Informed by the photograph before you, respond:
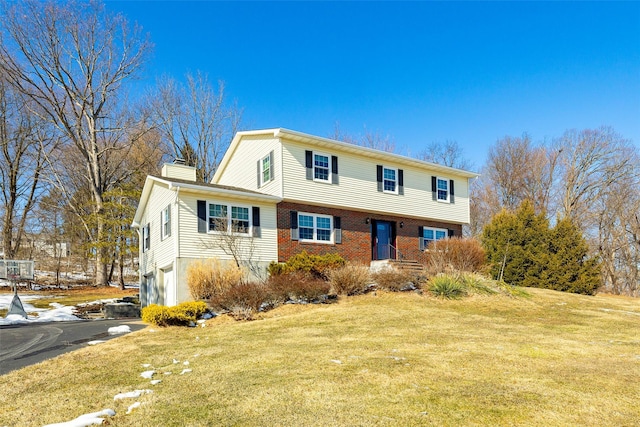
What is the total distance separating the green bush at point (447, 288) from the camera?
1518 centimetres

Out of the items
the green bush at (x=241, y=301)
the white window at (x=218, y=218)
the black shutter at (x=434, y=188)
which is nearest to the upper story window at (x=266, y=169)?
the white window at (x=218, y=218)

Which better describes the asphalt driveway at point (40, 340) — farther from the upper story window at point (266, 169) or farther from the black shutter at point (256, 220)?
the upper story window at point (266, 169)

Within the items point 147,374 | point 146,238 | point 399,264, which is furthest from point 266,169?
point 147,374

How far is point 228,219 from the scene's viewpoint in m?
17.3

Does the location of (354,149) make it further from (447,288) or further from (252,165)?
(447,288)

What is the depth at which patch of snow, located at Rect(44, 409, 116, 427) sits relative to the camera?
187 inches

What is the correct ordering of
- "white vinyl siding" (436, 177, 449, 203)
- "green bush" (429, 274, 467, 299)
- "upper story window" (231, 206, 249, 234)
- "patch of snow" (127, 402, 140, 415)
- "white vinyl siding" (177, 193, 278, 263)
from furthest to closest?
"white vinyl siding" (436, 177, 449, 203), "upper story window" (231, 206, 249, 234), "white vinyl siding" (177, 193, 278, 263), "green bush" (429, 274, 467, 299), "patch of snow" (127, 402, 140, 415)

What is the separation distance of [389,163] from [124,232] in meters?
15.8

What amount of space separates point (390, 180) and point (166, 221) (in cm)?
1057

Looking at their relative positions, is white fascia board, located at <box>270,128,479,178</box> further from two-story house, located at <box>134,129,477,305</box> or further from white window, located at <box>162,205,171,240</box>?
white window, located at <box>162,205,171,240</box>

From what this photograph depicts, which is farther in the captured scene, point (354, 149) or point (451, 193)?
point (451, 193)

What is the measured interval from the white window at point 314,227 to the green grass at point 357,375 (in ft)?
24.7

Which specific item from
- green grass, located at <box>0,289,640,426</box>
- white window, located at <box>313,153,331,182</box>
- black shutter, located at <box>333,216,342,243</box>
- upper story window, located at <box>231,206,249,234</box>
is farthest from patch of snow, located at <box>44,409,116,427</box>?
black shutter, located at <box>333,216,342,243</box>

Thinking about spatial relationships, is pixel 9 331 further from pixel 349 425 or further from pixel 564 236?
pixel 564 236
